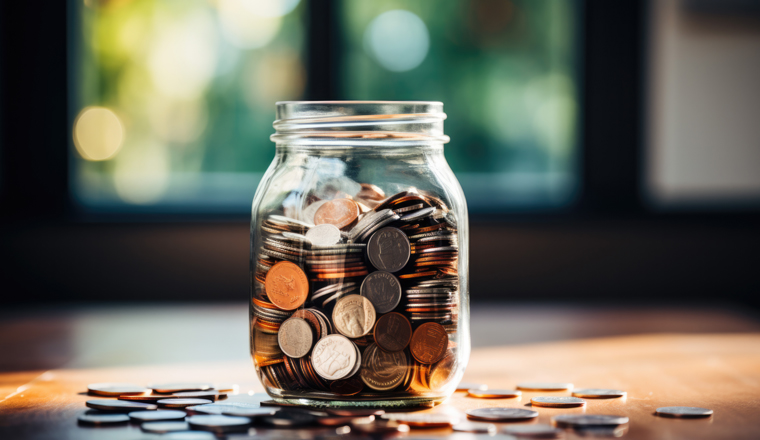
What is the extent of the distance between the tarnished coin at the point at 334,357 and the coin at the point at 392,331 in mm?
26

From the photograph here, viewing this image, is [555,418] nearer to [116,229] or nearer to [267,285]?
[267,285]

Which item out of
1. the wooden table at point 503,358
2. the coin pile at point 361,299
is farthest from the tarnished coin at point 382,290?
the wooden table at point 503,358

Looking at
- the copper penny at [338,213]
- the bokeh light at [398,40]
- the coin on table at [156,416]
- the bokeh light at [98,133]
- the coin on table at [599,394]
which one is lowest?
the coin on table at [599,394]

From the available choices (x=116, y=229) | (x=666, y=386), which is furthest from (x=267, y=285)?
(x=116, y=229)

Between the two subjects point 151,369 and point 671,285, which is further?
point 671,285

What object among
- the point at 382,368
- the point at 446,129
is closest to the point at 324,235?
the point at 382,368

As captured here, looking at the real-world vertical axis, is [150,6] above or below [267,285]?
above

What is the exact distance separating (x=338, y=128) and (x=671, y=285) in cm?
247

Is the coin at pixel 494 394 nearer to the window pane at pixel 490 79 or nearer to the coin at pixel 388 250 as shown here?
the coin at pixel 388 250

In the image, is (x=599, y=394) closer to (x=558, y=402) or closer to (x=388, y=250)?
(x=558, y=402)

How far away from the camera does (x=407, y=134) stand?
81cm

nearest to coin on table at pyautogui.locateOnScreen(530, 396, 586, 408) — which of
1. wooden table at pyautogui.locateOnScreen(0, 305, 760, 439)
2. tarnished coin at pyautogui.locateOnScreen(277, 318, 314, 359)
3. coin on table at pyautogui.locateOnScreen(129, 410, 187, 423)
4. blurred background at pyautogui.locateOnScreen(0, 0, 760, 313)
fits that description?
wooden table at pyautogui.locateOnScreen(0, 305, 760, 439)

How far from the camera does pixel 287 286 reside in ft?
2.45

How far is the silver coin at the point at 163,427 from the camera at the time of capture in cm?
67
